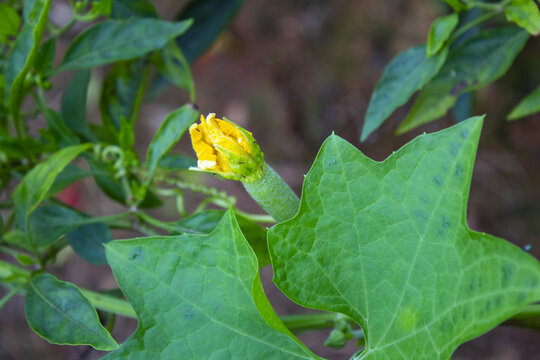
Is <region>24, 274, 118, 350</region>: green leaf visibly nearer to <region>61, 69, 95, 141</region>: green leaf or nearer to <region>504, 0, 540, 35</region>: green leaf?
<region>61, 69, 95, 141</region>: green leaf

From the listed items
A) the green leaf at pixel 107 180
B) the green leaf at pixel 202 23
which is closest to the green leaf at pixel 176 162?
the green leaf at pixel 107 180

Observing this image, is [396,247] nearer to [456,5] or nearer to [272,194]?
[272,194]

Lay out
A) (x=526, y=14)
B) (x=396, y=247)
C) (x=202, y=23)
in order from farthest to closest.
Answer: (x=202, y=23) → (x=526, y=14) → (x=396, y=247)

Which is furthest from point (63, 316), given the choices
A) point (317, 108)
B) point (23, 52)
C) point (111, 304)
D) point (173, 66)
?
point (317, 108)

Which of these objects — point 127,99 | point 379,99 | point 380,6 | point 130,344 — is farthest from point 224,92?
point 130,344

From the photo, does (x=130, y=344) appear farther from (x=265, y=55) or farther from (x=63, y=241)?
(x=265, y=55)
